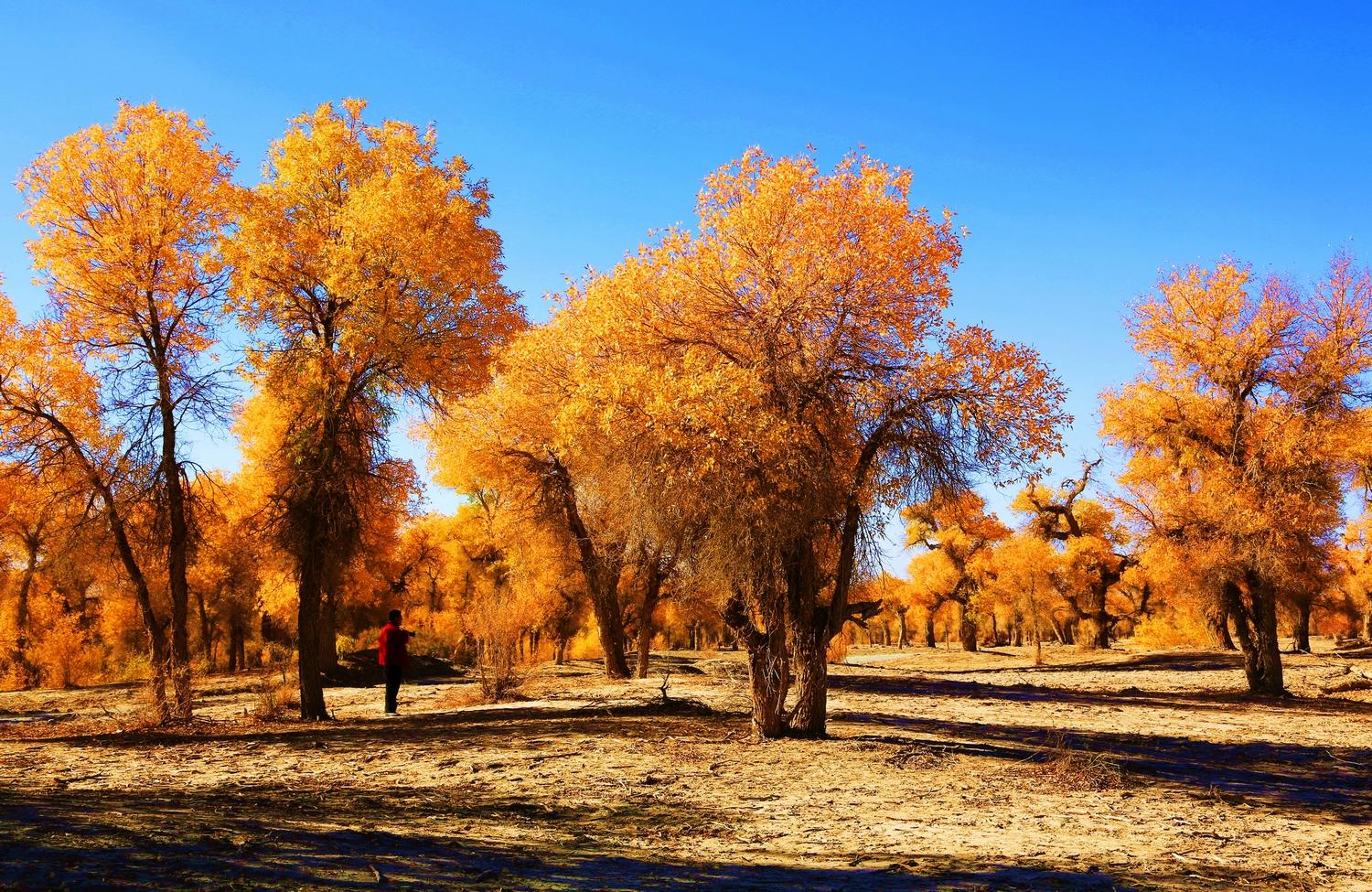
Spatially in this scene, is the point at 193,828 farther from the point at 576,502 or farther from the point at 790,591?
the point at 576,502

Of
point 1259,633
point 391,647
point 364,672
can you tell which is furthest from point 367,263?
point 1259,633

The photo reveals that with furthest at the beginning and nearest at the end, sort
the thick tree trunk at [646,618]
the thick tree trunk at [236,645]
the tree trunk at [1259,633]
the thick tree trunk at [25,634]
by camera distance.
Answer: the thick tree trunk at [236,645] < the thick tree trunk at [25,634] < the thick tree trunk at [646,618] < the tree trunk at [1259,633]

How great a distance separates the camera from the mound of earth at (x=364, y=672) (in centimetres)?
2641

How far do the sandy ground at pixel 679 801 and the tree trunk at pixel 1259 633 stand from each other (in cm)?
401

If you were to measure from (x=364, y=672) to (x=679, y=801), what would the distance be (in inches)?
790

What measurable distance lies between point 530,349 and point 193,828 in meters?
13.8

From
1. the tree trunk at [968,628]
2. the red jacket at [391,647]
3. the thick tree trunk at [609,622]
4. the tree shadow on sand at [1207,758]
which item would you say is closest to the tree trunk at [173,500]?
the red jacket at [391,647]

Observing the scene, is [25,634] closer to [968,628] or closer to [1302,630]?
[968,628]

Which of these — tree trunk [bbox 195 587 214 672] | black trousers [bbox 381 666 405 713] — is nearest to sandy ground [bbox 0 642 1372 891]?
black trousers [bbox 381 666 405 713]

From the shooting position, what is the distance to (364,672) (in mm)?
27172

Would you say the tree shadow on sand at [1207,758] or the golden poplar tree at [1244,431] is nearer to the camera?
the tree shadow on sand at [1207,758]

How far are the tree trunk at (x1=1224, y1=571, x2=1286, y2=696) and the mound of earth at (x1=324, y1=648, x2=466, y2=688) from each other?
73.0 feet

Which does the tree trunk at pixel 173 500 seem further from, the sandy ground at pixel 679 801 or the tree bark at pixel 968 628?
the tree bark at pixel 968 628

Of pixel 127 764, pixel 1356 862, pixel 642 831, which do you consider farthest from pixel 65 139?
pixel 1356 862
